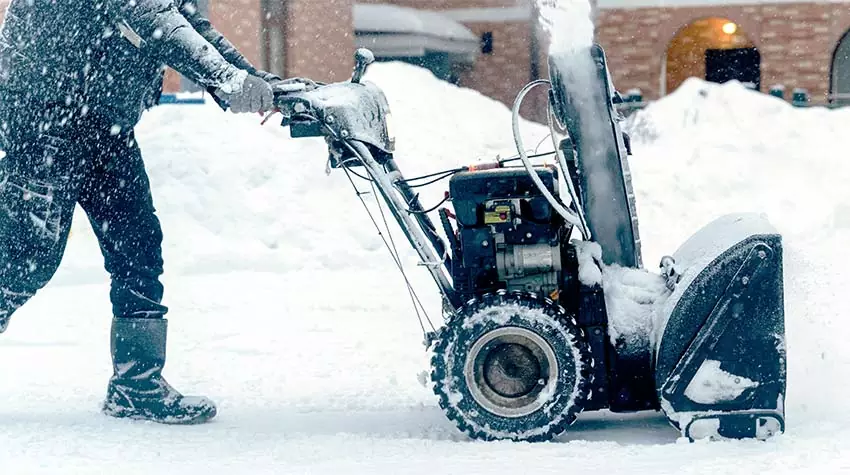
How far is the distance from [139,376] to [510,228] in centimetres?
169

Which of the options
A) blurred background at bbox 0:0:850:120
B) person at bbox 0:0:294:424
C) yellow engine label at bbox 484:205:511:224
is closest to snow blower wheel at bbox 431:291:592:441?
yellow engine label at bbox 484:205:511:224

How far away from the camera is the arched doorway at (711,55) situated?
913 inches

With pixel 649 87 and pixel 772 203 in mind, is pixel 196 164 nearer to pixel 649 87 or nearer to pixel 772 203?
pixel 772 203

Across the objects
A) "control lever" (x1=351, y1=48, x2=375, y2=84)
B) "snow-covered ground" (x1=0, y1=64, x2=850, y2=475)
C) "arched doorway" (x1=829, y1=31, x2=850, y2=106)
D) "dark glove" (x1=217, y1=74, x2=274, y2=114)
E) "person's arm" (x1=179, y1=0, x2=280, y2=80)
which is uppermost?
"arched doorway" (x1=829, y1=31, x2=850, y2=106)

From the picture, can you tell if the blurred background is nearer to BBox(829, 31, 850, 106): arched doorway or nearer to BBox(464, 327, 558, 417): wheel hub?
BBox(829, 31, 850, 106): arched doorway

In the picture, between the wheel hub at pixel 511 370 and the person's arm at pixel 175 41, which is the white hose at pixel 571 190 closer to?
the wheel hub at pixel 511 370

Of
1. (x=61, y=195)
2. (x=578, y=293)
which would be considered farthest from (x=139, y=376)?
(x=578, y=293)

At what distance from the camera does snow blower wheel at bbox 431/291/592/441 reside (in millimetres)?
4203

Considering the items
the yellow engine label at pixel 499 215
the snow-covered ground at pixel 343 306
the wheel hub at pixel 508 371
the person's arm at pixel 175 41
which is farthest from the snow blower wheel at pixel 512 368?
the person's arm at pixel 175 41

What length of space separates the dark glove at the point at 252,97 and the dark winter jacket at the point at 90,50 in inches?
7.7

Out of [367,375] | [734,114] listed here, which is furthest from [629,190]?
[734,114]

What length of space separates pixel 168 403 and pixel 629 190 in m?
2.02

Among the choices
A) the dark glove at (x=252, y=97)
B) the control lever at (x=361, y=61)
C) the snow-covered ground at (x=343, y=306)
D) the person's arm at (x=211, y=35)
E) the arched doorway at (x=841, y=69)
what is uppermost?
the arched doorway at (x=841, y=69)

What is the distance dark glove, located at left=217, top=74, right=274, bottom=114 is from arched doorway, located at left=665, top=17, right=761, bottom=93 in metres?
19.6
